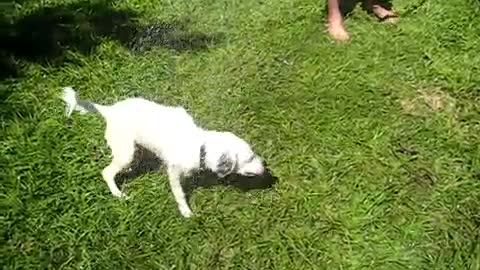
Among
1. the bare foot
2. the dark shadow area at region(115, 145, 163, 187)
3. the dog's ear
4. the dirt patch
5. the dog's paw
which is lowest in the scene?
the dog's paw

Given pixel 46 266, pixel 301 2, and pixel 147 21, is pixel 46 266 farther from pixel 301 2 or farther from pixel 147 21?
pixel 301 2

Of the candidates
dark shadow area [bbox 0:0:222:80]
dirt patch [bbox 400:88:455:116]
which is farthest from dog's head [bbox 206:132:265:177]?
dark shadow area [bbox 0:0:222:80]

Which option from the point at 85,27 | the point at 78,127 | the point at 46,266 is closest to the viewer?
the point at 46,266

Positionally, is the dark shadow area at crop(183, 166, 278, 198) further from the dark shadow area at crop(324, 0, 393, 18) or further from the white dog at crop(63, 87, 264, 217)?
the dark shadow area at crop(324, 0, 393, 18)

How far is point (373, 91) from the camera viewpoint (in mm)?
4141

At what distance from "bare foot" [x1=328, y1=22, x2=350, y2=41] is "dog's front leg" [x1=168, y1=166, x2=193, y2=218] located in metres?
1.48

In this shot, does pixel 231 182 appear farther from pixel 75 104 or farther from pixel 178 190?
pixel 75 104

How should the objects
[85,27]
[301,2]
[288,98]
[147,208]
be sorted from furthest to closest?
[301,2]
[85,27]
[288,98]
[147,208]

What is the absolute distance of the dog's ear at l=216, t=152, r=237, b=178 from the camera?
334 centimetres

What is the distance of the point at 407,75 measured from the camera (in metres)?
4.27

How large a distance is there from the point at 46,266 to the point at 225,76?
1.42m

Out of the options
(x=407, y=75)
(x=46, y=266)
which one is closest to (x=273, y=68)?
(x=407, y=75)

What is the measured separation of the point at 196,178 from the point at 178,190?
103 mm

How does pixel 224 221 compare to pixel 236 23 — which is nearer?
pixel 224 221
